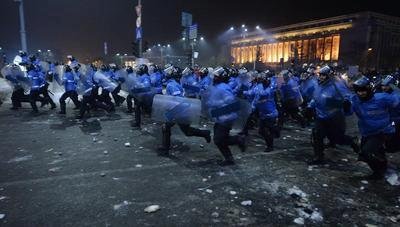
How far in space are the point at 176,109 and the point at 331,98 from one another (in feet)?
10.5

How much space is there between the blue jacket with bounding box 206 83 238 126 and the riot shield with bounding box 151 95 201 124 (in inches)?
20.9

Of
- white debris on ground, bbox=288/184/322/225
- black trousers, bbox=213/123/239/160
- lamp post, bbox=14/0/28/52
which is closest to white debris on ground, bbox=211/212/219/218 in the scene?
white debris on ground, bbox=288/184/322/225

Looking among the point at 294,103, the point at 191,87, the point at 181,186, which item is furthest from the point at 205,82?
the point at 181,186

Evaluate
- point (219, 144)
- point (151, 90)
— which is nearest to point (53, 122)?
point (151, 90)

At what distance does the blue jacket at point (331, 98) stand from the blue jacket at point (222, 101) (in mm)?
1757

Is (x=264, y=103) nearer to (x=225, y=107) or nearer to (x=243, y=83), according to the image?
(x=225, y=107)

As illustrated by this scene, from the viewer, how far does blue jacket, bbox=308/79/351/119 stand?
7.09m

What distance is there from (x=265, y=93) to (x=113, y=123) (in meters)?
5.81

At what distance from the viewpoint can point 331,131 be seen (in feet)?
23.8

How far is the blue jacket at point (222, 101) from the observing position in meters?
6.94

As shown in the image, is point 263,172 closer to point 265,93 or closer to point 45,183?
point 265,93

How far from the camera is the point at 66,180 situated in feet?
20.6

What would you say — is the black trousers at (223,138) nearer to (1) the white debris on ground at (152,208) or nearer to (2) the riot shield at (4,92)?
(1) the white debris on ground at (152,208)

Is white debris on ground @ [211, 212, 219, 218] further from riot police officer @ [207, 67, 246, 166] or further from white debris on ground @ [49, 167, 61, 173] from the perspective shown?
white debris on ground @ [49, 167, 61, 173]
